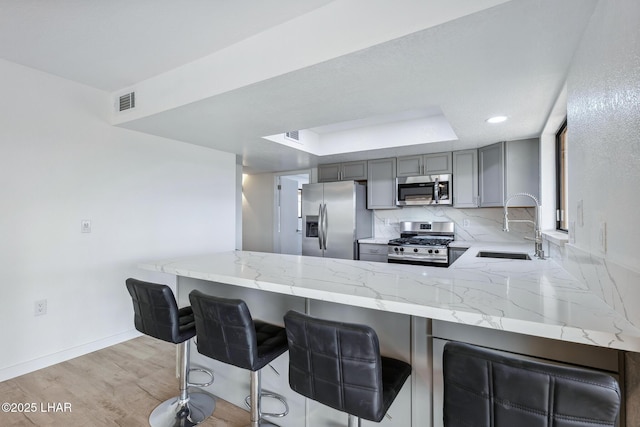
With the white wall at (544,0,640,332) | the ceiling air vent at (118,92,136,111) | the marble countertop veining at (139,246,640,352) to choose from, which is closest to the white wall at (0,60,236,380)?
the ceiling air vent at (118,92,136,111)

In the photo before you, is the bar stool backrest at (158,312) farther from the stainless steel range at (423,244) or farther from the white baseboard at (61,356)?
the stainless steel range at (423,244)

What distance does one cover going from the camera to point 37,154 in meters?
2.44

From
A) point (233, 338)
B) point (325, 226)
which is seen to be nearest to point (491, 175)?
point (325, 226)

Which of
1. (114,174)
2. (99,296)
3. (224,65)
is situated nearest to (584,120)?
(224,65)

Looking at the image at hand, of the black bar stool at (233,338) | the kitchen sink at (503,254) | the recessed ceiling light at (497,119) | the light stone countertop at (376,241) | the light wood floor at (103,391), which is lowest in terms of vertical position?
A: the light wood floor at (103,391)

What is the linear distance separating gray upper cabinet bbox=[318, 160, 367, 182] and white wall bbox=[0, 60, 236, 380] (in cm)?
217

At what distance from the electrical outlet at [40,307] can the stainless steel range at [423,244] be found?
11.5 feet

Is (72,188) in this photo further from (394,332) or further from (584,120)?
(584,120)

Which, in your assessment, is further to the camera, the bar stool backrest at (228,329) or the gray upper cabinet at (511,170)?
the gray upper cabinet at (511,170)

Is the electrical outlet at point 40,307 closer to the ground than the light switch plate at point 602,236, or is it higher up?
closer to the ground

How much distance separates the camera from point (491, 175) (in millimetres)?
3557

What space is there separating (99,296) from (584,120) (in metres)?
3.79

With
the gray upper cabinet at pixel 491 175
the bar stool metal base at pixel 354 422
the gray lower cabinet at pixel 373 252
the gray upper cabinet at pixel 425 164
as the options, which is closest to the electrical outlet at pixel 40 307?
the bar stool metal base at pixel 354 422

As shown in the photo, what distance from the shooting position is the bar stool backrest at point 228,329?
136 centimetres
